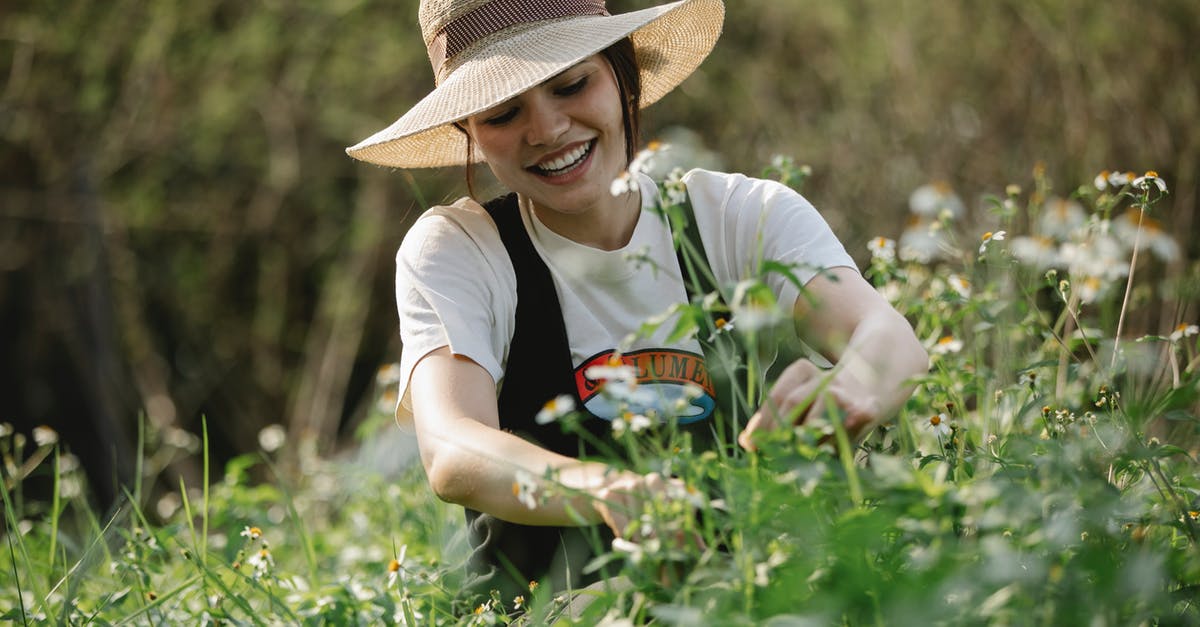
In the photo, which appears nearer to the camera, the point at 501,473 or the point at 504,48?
the point at 501,473

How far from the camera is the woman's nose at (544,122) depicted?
1.88 metres

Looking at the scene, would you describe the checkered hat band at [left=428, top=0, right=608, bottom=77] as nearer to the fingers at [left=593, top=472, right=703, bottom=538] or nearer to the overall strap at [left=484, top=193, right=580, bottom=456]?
the overall strap at [left=484, top=193, right=580, bottom=456]

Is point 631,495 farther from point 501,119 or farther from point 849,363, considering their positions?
point 501,119

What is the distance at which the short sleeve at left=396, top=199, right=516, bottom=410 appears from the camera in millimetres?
1819

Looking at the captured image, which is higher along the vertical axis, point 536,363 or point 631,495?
point 631,495

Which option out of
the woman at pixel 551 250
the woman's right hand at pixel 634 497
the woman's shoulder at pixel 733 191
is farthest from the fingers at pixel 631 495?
the woman's shoulder at pixel 733 191

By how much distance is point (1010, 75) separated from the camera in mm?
4617

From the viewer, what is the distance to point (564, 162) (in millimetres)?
1942

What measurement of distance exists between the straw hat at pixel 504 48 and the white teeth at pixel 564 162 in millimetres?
161

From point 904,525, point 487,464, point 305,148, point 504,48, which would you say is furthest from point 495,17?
point 305,148

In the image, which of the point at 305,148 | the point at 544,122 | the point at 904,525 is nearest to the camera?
the point at 904,525

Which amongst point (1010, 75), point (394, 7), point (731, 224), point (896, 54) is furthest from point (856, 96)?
point (731, 224)

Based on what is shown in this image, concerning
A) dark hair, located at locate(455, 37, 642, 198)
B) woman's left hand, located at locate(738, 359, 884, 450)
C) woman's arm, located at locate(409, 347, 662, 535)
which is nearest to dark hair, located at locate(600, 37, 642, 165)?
dark hair, located at locate(455, 37, 642, 198)

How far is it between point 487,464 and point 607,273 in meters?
0.56
